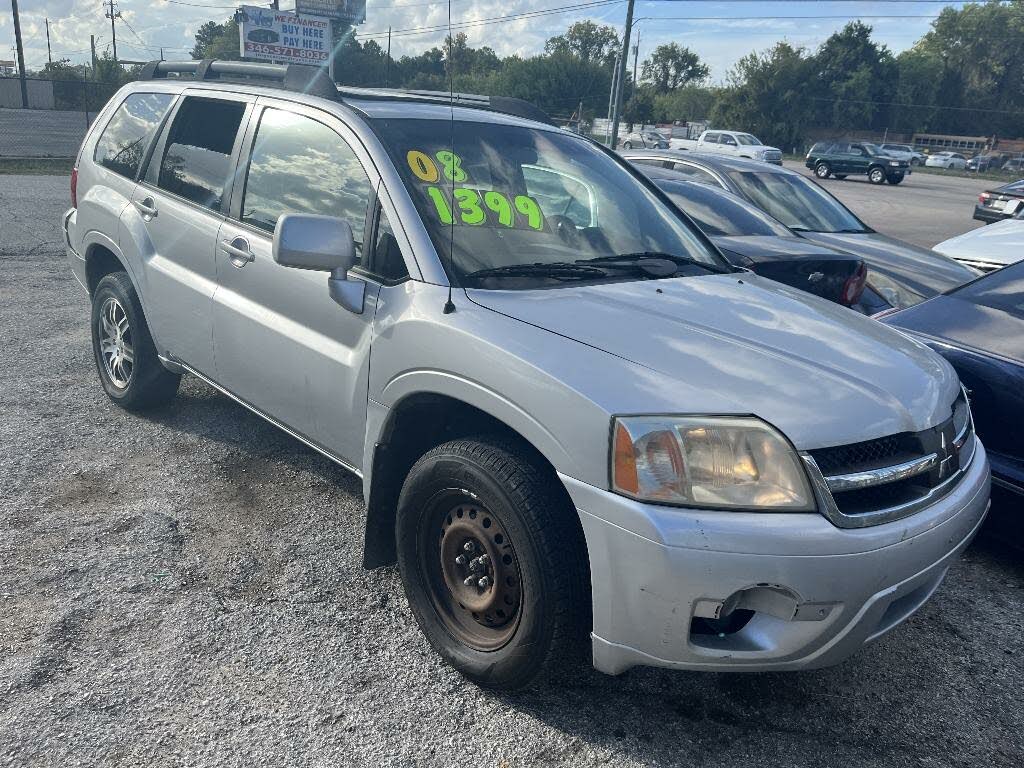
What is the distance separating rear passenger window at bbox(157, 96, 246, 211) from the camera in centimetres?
384

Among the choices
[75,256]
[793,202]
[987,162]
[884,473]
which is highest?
[793,202]

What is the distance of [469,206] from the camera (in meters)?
3.02

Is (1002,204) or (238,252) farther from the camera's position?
(1002,204)

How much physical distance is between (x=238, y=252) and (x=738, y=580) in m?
2.50

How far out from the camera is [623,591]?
2203 mm

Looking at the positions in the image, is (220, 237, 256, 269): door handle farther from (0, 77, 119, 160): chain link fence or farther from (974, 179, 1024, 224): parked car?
(0, 77, 119, 160): chain link fence

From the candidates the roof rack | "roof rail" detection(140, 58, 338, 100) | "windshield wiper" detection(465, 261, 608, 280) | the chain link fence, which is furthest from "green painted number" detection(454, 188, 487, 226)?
the chain link fence

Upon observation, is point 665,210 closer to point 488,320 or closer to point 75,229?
point 488,320

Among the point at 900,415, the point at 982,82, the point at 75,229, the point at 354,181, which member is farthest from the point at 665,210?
the point at 982,82

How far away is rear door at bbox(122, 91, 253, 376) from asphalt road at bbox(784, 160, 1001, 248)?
40.8 feet

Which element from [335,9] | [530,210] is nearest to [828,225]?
[530,210]

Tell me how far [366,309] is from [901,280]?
5.18 m

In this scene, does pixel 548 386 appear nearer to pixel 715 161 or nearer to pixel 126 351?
pixel 126 351

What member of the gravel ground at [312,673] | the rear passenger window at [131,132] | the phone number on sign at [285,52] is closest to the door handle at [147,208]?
the rear passenger window at [131,132]
